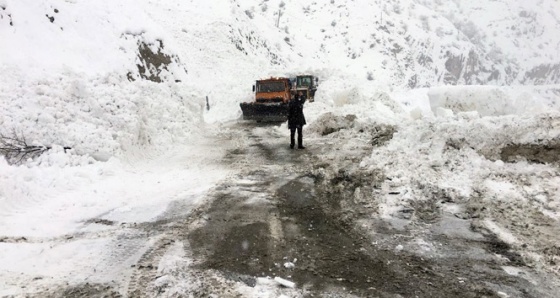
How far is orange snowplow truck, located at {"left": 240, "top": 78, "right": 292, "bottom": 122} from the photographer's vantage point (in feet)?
58.9

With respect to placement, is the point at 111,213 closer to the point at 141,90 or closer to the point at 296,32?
the point at 141,90

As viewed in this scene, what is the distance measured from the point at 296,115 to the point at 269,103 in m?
6.77

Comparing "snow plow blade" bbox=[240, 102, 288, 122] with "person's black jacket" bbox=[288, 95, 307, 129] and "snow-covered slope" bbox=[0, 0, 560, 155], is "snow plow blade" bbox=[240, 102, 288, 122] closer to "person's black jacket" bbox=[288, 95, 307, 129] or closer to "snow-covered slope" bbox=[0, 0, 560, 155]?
"snow-covered slope" bbox=[0, 0, 560, 155]

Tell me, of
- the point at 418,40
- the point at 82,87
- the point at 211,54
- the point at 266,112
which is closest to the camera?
the point at 82,87

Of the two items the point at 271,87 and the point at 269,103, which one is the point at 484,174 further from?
the point at 271,87

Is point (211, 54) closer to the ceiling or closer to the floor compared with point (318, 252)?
closer to the ceiling

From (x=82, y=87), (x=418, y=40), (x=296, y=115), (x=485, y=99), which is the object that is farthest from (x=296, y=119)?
(x=418, y=40)

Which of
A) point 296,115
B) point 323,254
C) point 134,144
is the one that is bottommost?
point 323,254

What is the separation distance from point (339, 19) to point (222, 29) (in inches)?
1242

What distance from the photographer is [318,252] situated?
4.94m

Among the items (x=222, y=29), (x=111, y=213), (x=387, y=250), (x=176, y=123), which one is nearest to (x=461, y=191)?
(x=387, y=250)

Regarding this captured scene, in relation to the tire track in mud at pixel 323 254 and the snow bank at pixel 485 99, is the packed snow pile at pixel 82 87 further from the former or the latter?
the snow bank at pixel 485 99

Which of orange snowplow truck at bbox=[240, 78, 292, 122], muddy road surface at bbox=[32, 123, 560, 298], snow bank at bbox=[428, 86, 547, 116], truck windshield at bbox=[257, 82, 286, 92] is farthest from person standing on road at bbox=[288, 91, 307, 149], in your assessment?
truck windshield at bbox=[257, 82, 286, 92]

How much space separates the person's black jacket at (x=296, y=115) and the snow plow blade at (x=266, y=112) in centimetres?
559
